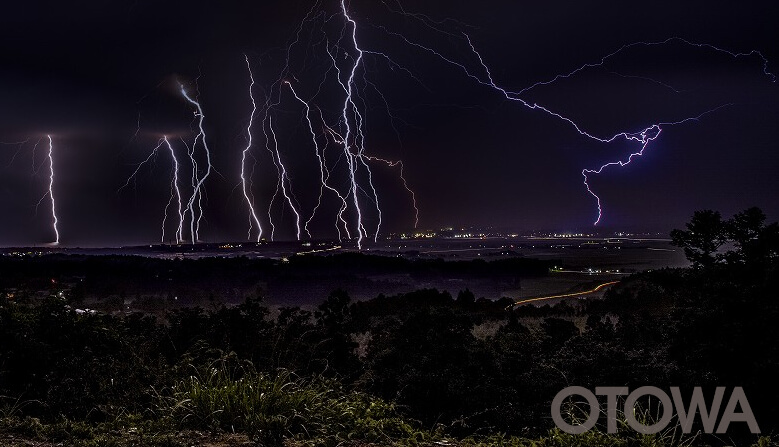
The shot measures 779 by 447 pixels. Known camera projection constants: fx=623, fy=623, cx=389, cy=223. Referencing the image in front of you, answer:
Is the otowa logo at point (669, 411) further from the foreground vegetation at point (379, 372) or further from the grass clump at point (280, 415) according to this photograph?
the grass clump at point (280, 415)

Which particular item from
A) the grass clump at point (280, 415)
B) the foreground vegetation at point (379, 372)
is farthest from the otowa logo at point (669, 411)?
the grass clump at point (280, 415)

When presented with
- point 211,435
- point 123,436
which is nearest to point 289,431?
point 211,435

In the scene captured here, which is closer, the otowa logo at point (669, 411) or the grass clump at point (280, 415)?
the grass clump at point (280, 415)

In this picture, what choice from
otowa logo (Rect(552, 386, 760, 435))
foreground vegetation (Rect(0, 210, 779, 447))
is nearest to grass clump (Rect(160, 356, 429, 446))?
foreground vegetation (Rect(0, 210, 779, 447))

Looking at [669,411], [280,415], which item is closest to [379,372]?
[280,415]

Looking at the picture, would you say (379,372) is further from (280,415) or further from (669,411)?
(669,411)
